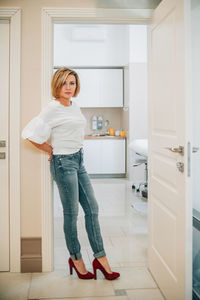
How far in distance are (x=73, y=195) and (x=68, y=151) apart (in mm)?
322

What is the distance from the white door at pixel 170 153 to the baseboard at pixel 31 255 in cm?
87

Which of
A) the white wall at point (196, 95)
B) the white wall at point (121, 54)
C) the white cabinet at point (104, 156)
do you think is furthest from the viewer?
the white cabinet at point (104, 156)

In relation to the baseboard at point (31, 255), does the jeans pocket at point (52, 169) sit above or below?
above

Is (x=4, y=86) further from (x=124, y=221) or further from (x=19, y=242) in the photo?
(x=124, y=221)

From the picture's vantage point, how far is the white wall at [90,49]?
7.02m

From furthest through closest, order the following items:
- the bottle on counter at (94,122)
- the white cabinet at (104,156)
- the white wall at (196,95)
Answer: the bottle on counter at (94,122)
the white cabinet at (104,156)
the white wall at (196,95)

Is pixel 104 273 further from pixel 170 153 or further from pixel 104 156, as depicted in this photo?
pixel 104 156

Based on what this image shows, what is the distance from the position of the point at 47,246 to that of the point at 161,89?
148 cm

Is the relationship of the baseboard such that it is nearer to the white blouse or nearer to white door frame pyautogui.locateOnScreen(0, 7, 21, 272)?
white door frame pyautogui.locateOnScreen(0, 7, 21, 272)

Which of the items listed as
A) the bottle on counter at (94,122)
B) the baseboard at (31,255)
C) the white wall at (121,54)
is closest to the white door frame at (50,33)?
the baseboard at (31,255)

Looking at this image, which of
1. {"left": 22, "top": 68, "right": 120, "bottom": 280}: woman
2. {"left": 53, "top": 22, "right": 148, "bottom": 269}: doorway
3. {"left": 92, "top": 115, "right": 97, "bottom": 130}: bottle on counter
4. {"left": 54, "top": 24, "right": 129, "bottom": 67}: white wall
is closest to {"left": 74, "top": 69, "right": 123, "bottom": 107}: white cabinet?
{"left": 53, "top": 22, "right": 148, "bottom": 269}: doorway

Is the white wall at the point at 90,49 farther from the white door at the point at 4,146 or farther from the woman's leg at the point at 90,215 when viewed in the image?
the woman's leg at the point at 90,215

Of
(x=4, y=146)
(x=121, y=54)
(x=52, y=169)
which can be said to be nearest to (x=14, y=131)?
(x=4, y=146)

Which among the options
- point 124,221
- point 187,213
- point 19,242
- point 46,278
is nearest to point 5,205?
point 19,242
